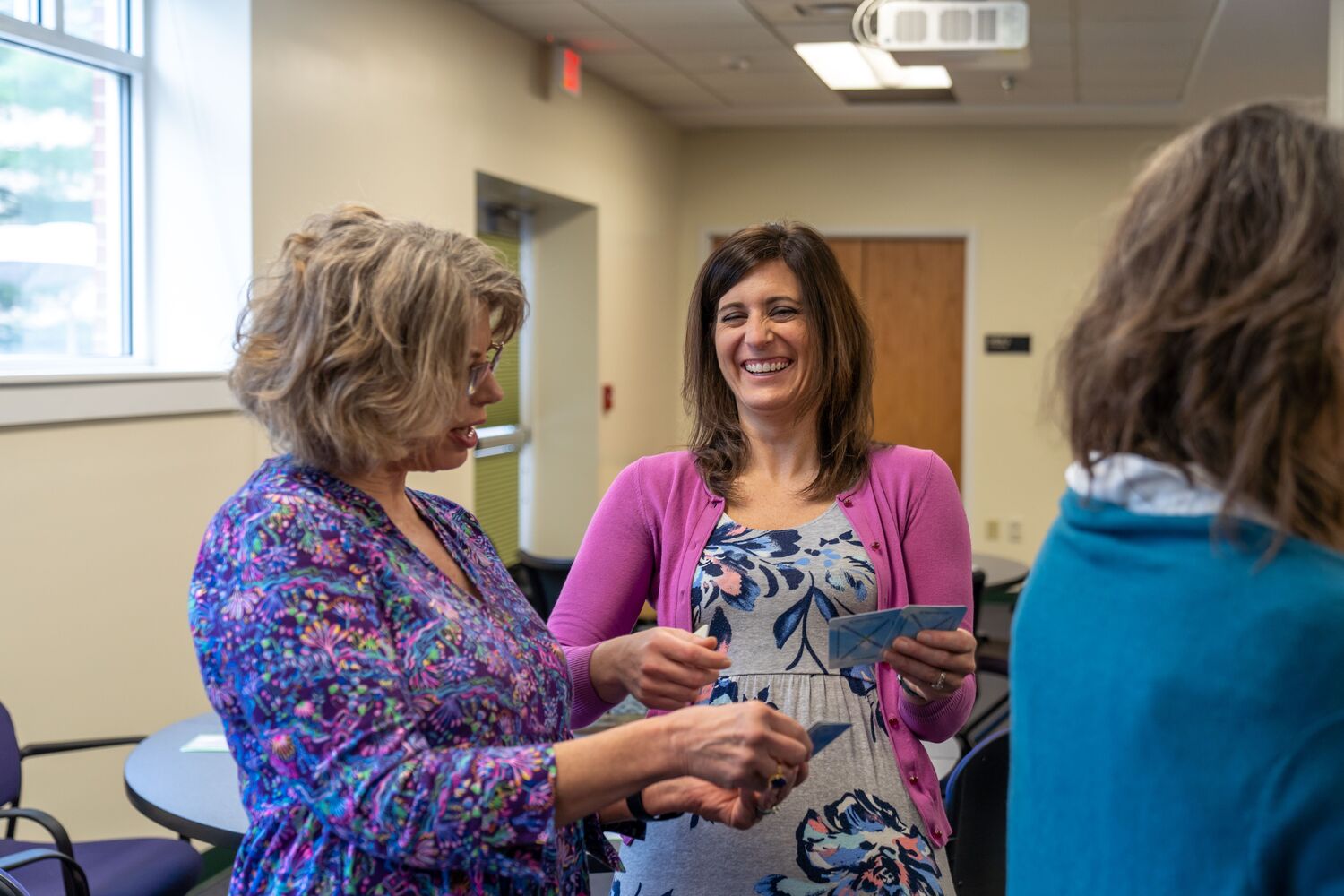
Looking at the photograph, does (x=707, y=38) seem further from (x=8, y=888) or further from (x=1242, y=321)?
(x=1242, y=321)

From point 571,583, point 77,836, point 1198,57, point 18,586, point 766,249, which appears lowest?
point 77,836

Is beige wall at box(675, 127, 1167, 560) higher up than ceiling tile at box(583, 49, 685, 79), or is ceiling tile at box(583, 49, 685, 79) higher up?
ceiling tile at box(583, 49, 685, 79)

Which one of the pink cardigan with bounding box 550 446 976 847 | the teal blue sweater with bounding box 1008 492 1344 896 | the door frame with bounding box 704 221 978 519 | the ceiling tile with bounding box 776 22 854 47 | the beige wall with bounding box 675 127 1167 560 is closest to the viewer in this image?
the teal blue sweater with bounding box 1008 492 1344 896

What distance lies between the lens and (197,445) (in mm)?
3844

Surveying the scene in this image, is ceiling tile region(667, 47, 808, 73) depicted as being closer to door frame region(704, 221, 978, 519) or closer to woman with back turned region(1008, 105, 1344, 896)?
door frame region(704, 221, 978, 519)

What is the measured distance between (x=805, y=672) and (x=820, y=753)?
106 mm

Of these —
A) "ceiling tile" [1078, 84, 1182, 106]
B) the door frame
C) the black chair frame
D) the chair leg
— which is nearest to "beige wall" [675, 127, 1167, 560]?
the door frame

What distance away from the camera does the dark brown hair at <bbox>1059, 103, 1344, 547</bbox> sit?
809 millimetres

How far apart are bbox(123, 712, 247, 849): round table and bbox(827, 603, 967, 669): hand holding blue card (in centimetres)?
118

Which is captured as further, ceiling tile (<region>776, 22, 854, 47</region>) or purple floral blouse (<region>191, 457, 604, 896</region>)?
ceiling tile (<region>776, 22, 854, 47</region>)

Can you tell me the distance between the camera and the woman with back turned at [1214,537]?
78 centimetres

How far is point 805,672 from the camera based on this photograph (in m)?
1.69

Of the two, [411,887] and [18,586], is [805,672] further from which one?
[18,586]

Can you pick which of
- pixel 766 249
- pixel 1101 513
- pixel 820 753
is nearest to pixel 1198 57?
pixel 766 249
